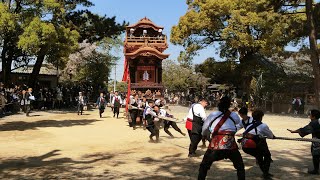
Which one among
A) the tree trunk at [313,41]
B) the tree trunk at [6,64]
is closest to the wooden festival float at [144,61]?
the tree trunk at [313,41]

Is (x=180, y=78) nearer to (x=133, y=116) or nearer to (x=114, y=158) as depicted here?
(x=133, y=116)

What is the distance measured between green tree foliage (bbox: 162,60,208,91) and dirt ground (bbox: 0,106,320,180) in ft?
137

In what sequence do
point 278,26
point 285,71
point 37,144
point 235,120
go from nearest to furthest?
point 235,120
point 37,144
point 278,26
point 285,71

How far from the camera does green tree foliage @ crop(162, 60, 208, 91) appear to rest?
56.6m

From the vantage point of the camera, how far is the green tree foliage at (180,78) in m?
56.6

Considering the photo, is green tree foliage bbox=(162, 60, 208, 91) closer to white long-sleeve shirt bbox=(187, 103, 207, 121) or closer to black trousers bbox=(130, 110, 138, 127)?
black trousers bbox=(130, 110, 138, 127)

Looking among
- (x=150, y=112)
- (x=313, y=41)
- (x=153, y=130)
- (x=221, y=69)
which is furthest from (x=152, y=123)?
(x=221, y=69)

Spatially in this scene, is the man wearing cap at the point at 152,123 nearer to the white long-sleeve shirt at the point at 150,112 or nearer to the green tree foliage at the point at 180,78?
the white long-sleeve shirt at the point at 150,112

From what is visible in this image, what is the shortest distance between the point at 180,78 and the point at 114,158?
52.2m

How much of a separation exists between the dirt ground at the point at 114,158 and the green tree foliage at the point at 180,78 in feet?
137

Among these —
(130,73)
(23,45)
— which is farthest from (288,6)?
(23,45)

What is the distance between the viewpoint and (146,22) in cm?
2528

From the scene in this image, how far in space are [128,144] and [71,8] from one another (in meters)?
21.1

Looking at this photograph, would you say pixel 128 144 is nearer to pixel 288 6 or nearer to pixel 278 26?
pixel 288 6
